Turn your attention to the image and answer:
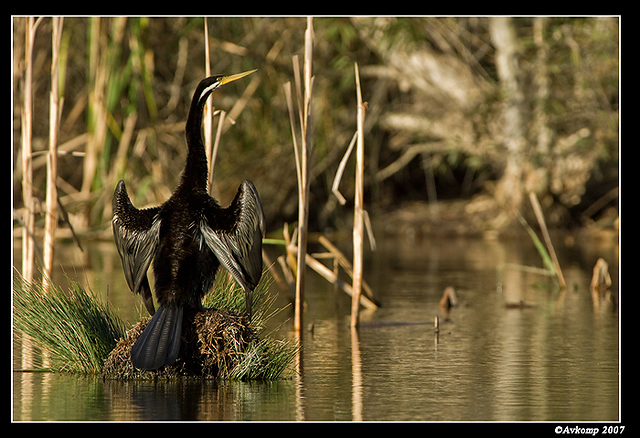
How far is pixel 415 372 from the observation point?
5371mm

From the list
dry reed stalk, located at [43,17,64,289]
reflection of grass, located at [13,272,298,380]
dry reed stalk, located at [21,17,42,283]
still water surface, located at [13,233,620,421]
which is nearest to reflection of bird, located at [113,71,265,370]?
reflection of grass, located at [13,272,298,380]

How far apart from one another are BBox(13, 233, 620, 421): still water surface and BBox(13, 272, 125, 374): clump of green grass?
0.12m

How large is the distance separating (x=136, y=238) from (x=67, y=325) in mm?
664

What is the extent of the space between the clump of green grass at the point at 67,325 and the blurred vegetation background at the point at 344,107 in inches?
264

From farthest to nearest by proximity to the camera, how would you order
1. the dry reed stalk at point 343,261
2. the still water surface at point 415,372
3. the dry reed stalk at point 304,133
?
the dry reed stalk at point 343,261 < the dry reed stalk at point 304,133 < the still water surface at point 415,372

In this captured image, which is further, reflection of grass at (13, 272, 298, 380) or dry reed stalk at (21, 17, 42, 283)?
dry reed stalk at (21, 17, 42, 283)

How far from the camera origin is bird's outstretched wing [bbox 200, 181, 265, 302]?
479 cm

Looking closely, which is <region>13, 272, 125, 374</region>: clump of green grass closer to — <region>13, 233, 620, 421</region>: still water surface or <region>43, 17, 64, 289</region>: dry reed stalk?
<region>13, 233, 620, 421</region>: still water surface

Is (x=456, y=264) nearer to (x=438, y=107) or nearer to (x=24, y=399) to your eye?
(x=438, y=107)

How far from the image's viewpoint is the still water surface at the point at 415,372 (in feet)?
14.3

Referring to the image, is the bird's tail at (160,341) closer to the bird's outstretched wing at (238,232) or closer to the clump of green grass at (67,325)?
the bird's outstretched wing at (238,232)

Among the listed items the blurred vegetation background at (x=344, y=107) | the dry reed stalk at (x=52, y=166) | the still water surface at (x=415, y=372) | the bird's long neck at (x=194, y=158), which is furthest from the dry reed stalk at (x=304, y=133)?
the blurred vegetation background at (x=344, y=107)

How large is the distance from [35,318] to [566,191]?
11.3 meters

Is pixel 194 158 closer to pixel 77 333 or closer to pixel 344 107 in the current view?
pixel 77 333
